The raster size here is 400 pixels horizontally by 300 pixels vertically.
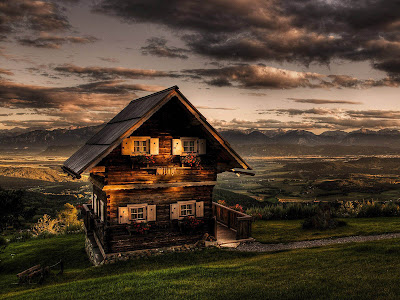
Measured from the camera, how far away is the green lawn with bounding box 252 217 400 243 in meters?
19.8

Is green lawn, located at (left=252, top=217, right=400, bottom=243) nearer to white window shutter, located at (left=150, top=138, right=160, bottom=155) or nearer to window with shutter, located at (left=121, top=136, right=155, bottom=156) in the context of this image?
white window shutter, located at (left=150, top=138, right=160, bottom=155)

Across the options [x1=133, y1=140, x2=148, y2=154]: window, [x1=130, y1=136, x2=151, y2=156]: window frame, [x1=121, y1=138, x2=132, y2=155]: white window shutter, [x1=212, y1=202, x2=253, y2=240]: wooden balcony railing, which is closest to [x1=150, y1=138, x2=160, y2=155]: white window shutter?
[x1=130, y1=136, x2=151, y2=156]: window frame

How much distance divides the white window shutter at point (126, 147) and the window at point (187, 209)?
402 centimetres

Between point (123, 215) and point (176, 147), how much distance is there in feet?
13.6

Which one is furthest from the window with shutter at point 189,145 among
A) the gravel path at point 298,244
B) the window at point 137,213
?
the gravel path at point 298,244

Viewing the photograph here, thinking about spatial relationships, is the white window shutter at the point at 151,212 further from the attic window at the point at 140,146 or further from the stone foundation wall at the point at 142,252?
the attic window at the point at 140,146

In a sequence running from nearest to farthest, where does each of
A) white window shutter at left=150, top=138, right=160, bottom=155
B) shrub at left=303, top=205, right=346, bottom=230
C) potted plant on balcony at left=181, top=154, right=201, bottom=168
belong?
white window shutter at left=150, top=138, right=160, bottom=155, potted plant on balcony at left=181, top=154, right=201, bottom=168, shrub at left=303, top=205, right=346, bottom=230

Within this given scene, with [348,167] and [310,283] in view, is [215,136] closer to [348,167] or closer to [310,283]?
[310,283]

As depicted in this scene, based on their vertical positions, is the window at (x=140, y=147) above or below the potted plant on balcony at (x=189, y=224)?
above

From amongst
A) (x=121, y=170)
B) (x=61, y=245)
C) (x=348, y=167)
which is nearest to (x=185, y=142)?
(x=121, y=170)

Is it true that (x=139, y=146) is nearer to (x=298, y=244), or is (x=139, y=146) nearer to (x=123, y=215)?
(x=123, y=215)

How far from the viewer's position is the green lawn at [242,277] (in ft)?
33.9

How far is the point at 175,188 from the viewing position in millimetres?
17297

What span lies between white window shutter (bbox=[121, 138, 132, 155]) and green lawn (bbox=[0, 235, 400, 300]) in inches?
201
